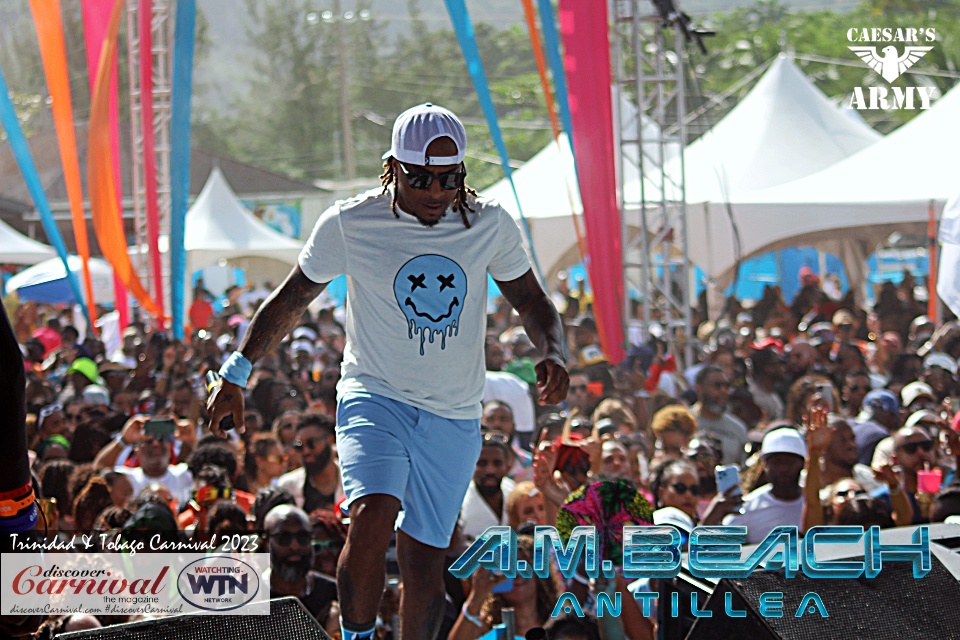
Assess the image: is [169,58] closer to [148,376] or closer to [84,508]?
[148,376]

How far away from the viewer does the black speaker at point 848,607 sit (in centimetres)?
293

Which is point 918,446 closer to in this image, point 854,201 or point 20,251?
point 854,201

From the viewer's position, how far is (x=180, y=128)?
8.77m

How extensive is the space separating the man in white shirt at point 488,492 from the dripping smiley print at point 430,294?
2068mm

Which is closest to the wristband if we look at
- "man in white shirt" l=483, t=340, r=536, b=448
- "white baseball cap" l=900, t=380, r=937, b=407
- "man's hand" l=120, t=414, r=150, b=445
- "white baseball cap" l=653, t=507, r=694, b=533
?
"white baseball cap" l=653, t=507, r=694, b=533

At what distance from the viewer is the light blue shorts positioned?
3.23 m

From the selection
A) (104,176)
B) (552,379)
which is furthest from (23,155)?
(552,379)

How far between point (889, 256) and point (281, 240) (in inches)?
→ 926

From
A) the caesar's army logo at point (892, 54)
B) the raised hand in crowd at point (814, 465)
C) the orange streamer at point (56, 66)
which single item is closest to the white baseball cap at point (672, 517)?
the raised hand in crowd at point (814, 465)

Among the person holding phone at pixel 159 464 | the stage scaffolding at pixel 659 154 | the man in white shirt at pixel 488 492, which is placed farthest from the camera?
the stage scaffolding at pixel 659 154

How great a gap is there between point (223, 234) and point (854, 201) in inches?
507

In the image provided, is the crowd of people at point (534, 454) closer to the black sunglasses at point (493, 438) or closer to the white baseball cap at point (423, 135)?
the black sunglasses at point (493, 438)

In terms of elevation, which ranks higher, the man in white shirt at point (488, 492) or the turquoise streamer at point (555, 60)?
the turquoise streamer at point (555, 60)

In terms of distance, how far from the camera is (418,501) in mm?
3361
